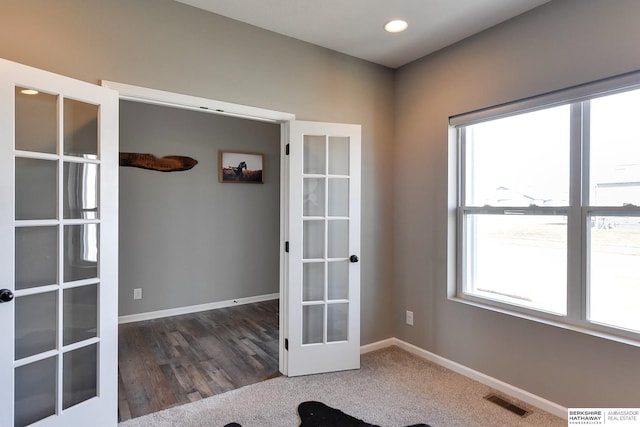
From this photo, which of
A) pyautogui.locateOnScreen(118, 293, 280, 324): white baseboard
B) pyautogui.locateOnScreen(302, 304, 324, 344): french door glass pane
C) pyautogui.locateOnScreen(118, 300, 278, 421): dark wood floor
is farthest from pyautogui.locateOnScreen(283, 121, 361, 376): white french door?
pyautogui.locateOnScreen(118, 293, 280, 324): white baseboard

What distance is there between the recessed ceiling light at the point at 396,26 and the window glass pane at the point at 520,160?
99cm

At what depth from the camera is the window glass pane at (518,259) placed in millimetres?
2418

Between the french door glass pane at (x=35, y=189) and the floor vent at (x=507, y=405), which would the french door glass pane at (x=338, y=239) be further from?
the french door glass pane at (x=35, y=189)

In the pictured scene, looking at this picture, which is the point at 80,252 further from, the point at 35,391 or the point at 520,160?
the point at 520,160

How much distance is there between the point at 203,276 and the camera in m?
4.75

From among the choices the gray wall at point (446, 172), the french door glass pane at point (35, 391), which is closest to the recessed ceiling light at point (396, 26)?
the gray wall at point (446, 172)

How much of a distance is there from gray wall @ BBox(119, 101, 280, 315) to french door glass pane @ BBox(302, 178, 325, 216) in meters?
2.37

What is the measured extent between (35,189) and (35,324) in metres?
0.71

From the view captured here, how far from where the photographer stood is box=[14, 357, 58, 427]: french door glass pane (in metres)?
1.76

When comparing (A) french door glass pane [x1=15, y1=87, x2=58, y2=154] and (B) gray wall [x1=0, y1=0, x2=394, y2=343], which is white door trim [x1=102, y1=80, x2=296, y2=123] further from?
(A) french door glass pane [x1=15, y1=87, x2=58, y2=154]

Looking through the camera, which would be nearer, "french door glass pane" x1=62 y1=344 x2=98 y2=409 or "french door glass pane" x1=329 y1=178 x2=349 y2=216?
"french door glass pane" x1=62 y1=344 x2=98 y2=409

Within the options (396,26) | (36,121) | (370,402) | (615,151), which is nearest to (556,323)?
(615,151)

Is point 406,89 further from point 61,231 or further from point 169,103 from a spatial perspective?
point 61,231

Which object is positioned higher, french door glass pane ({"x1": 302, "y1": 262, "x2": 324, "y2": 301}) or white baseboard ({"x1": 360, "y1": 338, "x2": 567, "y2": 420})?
french door glass pane ({"x1": 302, "y1": 262, "x2": 324, "y2": 301})
